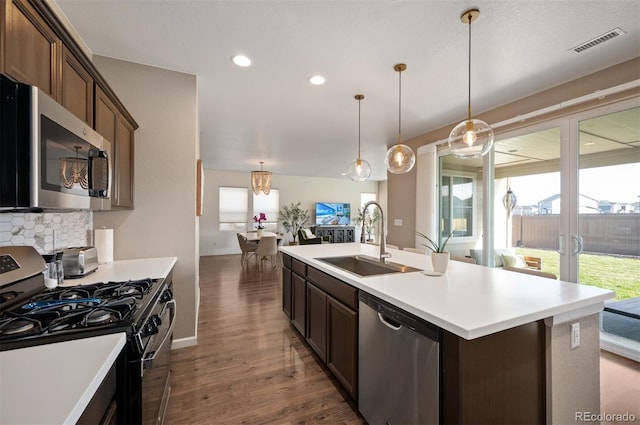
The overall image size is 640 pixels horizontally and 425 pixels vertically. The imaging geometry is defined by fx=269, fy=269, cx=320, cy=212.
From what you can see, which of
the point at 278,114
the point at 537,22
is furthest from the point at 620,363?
the point at 278,114

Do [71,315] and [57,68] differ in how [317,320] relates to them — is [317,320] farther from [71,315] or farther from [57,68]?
[57,68]

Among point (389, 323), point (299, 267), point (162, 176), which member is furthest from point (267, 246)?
point (389, 323)

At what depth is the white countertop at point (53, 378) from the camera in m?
0.60

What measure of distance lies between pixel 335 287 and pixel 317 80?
83.4 inches

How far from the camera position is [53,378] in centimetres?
74

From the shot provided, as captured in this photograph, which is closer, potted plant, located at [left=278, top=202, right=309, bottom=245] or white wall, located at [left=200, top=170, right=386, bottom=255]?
white wall, located at [left=200, top=170, right=386, bottom=255]

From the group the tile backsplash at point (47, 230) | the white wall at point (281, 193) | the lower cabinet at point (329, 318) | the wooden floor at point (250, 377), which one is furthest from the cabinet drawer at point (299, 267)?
the white wall at point (281, 193)

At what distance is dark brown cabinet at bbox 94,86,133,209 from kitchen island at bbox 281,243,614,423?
6.25 ft

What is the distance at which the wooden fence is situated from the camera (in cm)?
254

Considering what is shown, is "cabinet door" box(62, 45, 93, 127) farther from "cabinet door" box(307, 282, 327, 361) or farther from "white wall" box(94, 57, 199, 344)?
"cabinet door" box(307, 282, 327, 361)

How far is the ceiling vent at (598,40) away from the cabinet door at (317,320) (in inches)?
115

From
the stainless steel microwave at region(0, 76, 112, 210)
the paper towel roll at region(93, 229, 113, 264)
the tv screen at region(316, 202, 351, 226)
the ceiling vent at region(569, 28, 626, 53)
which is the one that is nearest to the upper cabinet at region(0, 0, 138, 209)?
the stainless steel microwave at region(0, 76, 112, 210)

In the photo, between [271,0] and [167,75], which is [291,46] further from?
[167,75]

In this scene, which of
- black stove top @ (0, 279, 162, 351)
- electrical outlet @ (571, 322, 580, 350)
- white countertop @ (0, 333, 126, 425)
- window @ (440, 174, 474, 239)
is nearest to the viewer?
white countertop @ (0, 333, 126, 425)
